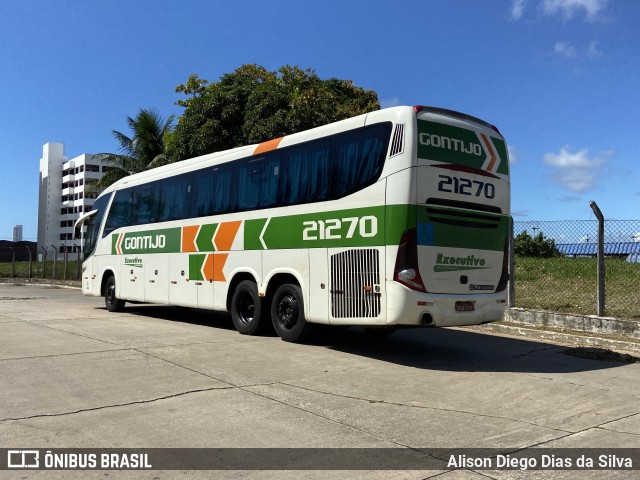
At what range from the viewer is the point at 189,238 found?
39.0ft

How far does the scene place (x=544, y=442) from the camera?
181 inches

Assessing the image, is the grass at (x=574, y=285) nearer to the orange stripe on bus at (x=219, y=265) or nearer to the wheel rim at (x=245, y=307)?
the wheel rim at (x=245, y=307)

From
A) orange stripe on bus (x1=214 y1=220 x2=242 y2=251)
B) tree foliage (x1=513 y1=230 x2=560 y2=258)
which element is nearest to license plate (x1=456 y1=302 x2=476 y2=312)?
orange stripe on bus (x1=214 y1=220 x2=242 y2=251)

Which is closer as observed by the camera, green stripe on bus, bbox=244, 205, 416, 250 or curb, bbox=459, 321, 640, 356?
green stripe on bus, bbox=244, 205, 416, 250

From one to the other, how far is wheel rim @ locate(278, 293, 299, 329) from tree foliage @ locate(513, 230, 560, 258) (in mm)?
6176

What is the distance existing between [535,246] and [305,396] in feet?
31.0

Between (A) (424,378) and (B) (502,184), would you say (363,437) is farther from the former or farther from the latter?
(B) (502,184)

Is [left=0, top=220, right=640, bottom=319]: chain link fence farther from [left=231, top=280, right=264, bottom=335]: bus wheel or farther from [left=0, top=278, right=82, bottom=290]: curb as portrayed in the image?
[left=0, top=278, right=82, bottom=290]: curb

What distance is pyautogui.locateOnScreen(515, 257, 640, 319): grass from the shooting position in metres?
11.9

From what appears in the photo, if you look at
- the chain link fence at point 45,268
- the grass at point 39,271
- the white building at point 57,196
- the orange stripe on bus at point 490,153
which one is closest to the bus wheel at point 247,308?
the orange stripe on bus at point 490,153

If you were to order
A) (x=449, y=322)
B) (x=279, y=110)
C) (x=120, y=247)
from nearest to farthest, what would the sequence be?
(x=449, y=322)
(x=120, y=247)
(x=279, y=110)

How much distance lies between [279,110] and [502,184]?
11.5 meters

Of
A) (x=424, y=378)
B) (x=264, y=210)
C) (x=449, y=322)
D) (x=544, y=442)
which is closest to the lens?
(x=544, y=442)

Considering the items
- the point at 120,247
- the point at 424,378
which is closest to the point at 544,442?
the point at 424,378
